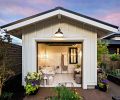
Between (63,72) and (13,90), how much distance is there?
1157 centimetres

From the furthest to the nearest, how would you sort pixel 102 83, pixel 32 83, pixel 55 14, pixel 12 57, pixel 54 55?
pixel 54 55
pixel 12 57
pixel 102 83
pixel 55 14
pixel 32 83

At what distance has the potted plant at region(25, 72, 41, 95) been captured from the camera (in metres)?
10.2

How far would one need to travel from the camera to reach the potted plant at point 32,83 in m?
10.2

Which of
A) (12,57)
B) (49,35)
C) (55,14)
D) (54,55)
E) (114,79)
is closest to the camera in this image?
(55,14)

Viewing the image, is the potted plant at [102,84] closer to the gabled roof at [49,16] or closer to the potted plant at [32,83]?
the gabled roof at [49,16]

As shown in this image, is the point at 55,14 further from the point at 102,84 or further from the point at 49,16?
the point at 102,84

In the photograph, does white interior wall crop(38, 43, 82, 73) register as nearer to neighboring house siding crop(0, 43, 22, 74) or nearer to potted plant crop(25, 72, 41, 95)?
neighboring house siding crop(0, 43, 22, 74)

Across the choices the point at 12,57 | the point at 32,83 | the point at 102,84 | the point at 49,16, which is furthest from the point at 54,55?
the point at 32,83

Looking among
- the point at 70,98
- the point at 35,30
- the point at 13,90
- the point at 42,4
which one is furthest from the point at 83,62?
the point at 42,4

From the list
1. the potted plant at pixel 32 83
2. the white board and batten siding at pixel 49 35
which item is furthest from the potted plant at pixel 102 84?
the potted plant at pixel 32 83

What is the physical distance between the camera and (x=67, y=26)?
38.5 ft

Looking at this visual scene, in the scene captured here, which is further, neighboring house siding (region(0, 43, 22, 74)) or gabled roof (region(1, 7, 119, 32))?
neighboring house siding (region(0, 43, 22, 74))

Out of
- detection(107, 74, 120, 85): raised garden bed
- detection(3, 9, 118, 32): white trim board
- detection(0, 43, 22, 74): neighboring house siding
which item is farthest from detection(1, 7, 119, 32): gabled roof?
detection(107, 74, 120, 85): raised garden bed

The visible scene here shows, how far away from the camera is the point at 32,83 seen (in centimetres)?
1059
